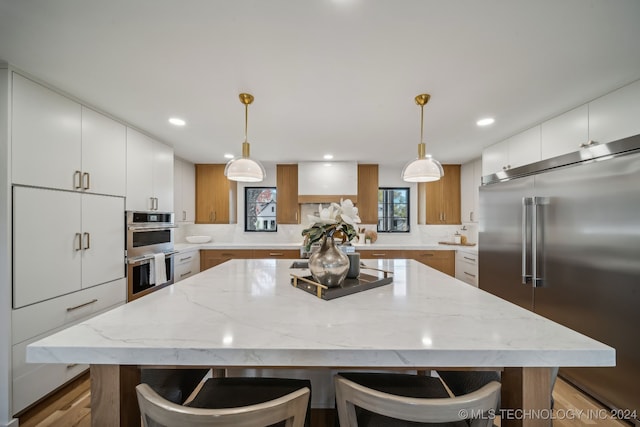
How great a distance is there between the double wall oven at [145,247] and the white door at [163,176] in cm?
15

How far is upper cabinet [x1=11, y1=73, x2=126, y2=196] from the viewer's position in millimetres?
1561

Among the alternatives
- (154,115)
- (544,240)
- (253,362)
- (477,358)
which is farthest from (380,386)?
(154,115)

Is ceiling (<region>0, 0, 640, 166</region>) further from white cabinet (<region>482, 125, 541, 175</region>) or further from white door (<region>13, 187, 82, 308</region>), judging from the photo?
white door (<region>13, 187, 82, 308</region>)

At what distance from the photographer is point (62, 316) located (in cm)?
176

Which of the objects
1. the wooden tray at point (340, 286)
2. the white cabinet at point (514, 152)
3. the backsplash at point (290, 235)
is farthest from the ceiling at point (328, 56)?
the backsplash at point (290, 235)

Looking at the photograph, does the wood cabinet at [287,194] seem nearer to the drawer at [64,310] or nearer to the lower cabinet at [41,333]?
the drawer at [64,310]

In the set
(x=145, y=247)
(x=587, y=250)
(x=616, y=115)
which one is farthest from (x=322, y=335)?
(x=145, y=247)

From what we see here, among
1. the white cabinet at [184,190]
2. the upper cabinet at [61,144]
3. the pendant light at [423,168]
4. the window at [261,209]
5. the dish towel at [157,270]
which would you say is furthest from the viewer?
the window at [261,209]

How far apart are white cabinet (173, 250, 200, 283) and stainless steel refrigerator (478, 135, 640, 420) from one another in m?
3.80

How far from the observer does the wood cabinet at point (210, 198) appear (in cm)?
423

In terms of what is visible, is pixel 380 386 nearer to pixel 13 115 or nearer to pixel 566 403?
pixel 566 403

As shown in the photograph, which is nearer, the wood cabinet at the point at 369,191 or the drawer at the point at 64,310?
the drawer at the point at 64,310

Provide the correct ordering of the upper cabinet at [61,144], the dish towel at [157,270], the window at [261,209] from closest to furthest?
the upper cabinet at [61,144], the dish towel at [157,270], the window at [261,209]

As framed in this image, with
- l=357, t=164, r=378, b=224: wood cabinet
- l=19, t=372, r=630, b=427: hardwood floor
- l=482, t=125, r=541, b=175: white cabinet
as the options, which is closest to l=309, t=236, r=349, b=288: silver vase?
l=19, t=372, r=630, b=427: hardwood floor
